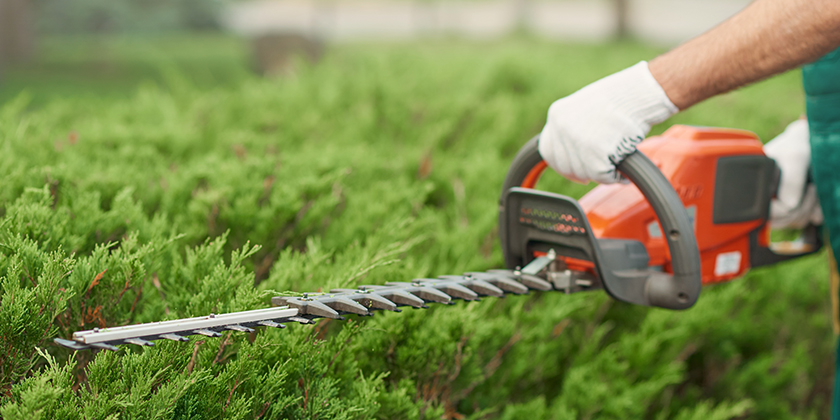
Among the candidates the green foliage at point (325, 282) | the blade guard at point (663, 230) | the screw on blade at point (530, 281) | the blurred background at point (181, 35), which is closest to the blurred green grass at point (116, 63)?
the blurred background at point (181, 35)

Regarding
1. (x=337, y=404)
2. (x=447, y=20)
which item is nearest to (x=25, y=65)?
(x=337, y=404)

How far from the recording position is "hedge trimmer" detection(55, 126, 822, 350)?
4.19 feet

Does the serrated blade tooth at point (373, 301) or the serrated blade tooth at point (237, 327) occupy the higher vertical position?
the serrated blade tooth at point (237, 327)

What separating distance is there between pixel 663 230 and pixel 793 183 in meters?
0.80

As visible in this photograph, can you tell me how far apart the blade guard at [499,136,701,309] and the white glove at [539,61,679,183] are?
0.06 metres

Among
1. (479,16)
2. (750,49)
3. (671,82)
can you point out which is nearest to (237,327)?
(671,82)

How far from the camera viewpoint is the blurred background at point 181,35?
1113cm

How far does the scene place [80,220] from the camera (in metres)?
1.59

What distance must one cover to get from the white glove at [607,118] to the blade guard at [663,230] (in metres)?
0.06

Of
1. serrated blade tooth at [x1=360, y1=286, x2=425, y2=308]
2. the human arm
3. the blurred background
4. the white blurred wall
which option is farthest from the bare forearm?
the white blurred wall

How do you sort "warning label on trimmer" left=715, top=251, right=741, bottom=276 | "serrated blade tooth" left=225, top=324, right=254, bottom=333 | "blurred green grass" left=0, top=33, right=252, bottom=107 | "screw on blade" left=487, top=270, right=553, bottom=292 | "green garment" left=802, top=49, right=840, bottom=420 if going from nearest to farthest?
"serrated blade tooth" left=225, top=324, right=254, bottom=333 → "screw on blade" left=487, top=270, right=553, bottom=292 → "green garment" left=802, top=49, right=840, bottom=420 → "warning label on trimmer" left=715, top=251, right=741, bottom=276 → "blurred green grass" left=0, top=33, right=252, bottom=107

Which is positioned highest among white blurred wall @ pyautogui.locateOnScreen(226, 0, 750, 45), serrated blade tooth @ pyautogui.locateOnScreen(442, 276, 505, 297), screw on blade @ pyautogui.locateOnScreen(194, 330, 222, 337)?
screw on blade @ pyautogui.locateOnScreen(194, 330, 222, 337)

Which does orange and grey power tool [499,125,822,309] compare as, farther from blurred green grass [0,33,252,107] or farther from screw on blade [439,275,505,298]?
blurred green grass [0,33,252,107]

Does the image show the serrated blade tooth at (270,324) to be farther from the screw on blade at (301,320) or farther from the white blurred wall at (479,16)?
the white blurred wall at (479,16)
